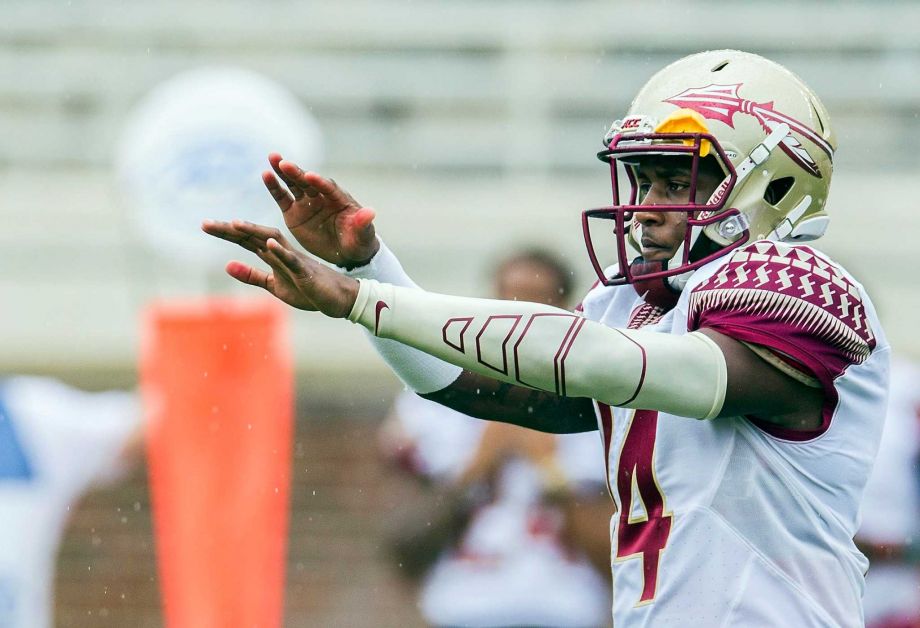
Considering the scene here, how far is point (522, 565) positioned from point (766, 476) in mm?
2272

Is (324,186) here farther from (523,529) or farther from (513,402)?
(523,529)

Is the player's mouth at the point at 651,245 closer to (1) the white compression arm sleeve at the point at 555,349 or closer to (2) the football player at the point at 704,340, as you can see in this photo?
(2) the football player at the point at 704,340

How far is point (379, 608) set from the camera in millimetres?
6996

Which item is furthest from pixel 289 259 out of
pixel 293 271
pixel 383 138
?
pixel 383 138

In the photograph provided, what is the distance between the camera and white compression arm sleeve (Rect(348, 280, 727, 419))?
2.35m

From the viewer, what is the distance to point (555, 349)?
2375 millimetres

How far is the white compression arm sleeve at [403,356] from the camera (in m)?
2.76

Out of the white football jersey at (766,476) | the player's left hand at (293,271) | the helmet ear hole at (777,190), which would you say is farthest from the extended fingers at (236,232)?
the helmet ear hole at (777,190)

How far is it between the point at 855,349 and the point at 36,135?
5.81 metres

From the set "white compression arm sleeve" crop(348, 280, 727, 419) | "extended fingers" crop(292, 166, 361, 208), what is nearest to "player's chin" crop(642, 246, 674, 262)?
"white compression arm sleeve" crop(348, 280, 727, 419)

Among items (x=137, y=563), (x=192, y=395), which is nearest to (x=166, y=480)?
(x=192, y=395)

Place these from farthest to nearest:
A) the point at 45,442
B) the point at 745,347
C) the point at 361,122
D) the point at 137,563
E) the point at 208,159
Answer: the point at 361,122 → the point at 137,563 → the point at 208,159 → the point at 45,442 → the point at 745,347

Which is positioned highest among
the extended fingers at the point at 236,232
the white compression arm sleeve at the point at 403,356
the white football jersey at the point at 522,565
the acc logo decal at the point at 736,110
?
the acc logo decal at the point at 736,110

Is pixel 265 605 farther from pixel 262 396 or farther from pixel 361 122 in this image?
pixel 361 122
